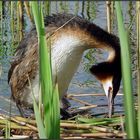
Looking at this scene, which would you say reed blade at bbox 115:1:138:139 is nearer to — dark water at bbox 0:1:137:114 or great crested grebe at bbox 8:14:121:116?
dark water at bbox 0:1:137:114

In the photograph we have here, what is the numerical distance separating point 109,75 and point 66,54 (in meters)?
0.61

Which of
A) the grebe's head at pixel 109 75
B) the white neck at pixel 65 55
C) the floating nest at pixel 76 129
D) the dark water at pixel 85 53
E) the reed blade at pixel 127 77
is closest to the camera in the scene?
the reed blade at pixel 127 77

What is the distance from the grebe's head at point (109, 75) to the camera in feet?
19.3

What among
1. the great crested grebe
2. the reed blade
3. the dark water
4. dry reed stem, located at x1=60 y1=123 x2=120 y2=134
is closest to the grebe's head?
the great crested grebe

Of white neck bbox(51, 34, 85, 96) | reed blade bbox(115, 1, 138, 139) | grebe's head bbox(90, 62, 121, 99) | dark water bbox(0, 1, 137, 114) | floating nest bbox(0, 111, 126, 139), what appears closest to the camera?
reed blade bbox(115, 1, 138, 139)

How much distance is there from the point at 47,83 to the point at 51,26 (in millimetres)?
2605

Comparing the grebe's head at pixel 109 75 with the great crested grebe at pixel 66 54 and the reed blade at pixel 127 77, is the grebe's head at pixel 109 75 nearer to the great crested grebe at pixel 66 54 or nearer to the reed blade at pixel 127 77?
the great crested grebe at pixel 66 54

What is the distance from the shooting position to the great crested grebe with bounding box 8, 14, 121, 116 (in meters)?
5.67

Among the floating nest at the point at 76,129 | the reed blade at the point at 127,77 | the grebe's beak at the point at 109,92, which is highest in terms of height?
the reed blade at the point at 127,77

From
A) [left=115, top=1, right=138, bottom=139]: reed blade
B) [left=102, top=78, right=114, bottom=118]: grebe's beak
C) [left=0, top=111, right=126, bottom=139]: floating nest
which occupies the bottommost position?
[left=0, top=111, right=126, bottom=139]: floating nest

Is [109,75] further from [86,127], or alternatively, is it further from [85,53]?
[85,53]

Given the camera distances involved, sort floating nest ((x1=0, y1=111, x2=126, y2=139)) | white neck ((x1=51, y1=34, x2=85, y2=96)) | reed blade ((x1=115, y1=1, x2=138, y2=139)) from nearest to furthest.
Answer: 1. reed blade ((x1=115, y1=1, x2=138, y2=139))
2. floating nest ((x1=0, y1=111, x2=126, y2=139))
3. white neck ((x1=51, y1=34, x2=85, y2=96))

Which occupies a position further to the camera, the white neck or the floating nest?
the white neck

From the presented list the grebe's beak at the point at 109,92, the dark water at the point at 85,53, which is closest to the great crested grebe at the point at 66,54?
the grebe's beak at the point at 109,92
